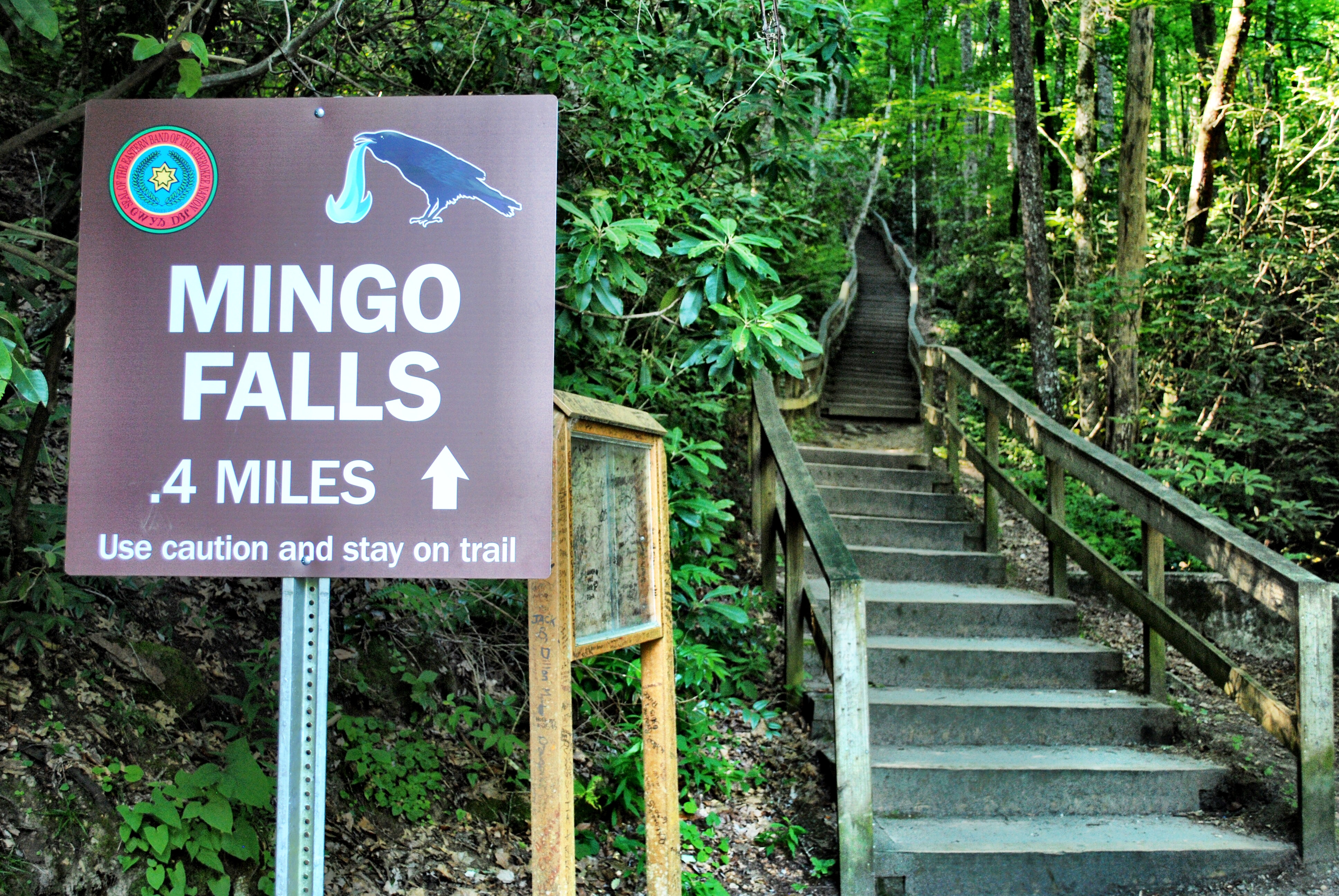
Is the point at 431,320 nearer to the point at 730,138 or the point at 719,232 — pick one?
the point at 719,232

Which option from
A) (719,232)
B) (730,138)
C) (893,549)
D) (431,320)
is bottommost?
(893,549)

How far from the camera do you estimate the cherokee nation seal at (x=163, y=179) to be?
1919mm

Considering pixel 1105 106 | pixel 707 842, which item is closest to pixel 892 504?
pixel 707 842

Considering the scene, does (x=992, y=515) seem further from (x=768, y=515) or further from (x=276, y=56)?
(x=276, y=56)

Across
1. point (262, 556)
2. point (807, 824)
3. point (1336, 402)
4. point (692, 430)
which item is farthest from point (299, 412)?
point (1336, 402)

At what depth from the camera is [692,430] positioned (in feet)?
18.7

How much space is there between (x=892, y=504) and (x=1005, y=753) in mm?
2454

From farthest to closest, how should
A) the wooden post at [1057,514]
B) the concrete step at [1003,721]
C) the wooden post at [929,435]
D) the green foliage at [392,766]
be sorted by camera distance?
the wooden post at [929,435] → the wooden post at [1057,514] → the concrete step at [1003,721] → the green foliage at [392,766]

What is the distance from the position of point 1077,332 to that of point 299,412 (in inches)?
370

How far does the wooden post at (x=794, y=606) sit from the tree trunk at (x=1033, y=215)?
19.4ft

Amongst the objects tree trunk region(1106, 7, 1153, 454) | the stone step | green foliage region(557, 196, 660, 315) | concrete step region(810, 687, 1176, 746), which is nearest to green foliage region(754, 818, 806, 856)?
concrete step region(810, 687, 1176, 746)

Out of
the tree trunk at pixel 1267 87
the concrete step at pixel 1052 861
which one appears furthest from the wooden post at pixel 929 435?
the concrete step at pixel 1052 861

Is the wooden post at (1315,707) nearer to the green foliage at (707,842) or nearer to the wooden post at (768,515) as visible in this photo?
the green foliage at (707,842)

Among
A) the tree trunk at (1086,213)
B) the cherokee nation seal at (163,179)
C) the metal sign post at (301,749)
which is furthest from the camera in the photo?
the tree trunk at (1086,213)
